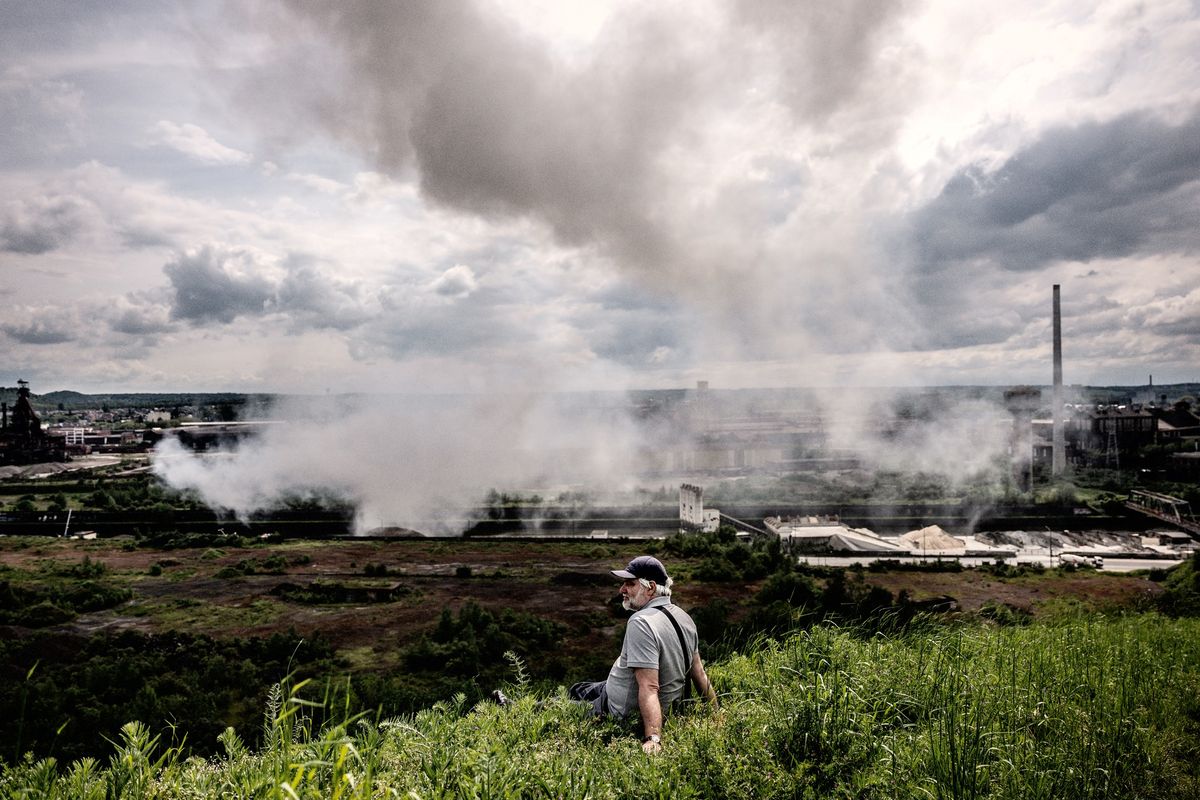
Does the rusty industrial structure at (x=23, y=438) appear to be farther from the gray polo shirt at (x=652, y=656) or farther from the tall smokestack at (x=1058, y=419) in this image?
the tall smokestack at (x=1058, y=419)

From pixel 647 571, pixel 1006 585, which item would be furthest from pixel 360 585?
pixel 1006 585

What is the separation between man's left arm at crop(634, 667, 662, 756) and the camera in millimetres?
2881

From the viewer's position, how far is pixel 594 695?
12.1 feet

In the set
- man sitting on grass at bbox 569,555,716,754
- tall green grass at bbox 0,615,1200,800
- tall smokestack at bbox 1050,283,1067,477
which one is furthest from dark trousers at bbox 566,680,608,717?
tall smokestack at bbox 1050,283,1067,477

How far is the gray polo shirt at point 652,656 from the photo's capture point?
10.5 feet

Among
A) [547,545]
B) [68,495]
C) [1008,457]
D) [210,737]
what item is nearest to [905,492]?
[1008,457]

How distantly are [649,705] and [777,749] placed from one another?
24.3 inches

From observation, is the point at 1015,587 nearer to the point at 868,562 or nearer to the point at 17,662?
the point at 868,562

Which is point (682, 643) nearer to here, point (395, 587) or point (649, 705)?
point (649, 705)

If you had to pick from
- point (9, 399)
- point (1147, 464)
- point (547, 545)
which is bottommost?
point (547, 545)

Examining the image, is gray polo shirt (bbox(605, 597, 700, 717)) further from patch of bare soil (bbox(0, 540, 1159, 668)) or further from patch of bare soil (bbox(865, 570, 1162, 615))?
patch of bare soil (bbox(865, 570, 1162, 615))

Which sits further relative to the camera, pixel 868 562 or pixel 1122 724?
pixel 868 562

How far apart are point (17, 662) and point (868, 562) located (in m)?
32.3

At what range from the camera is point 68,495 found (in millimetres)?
46875
